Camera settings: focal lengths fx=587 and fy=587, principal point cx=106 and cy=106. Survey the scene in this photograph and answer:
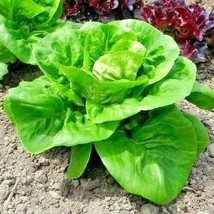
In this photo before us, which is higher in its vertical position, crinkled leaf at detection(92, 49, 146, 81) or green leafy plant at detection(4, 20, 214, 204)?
crinkled leaf at detection(92, 49, 146, 81)

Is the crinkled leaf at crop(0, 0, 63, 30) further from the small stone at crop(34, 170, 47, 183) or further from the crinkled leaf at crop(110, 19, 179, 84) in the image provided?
the small stone at crop(34, 170, 47, 183)

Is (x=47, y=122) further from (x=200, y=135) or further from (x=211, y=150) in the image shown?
(x=211, y=150)

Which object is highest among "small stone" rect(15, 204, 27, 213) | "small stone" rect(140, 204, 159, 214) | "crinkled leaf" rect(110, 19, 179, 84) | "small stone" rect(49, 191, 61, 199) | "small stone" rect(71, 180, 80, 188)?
"crinkled leaf" rect(110, 19, 179, 84)

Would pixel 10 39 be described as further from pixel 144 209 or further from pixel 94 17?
pixel 144 209

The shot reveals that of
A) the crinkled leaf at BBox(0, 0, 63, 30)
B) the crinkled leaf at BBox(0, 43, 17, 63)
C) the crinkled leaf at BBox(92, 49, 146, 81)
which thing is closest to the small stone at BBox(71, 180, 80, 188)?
the crinkled leaf at BBox(92, 49, 146, 81)

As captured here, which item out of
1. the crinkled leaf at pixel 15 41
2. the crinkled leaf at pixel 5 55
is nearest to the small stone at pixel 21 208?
the crinkled leaf at pixel 15 41

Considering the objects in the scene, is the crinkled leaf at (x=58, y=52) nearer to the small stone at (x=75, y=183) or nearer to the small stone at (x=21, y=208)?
the small stone at (x=75, y=183)
